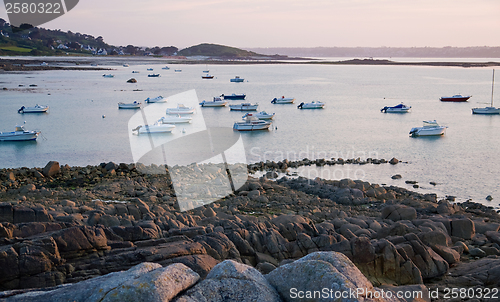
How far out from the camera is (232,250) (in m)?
8.44

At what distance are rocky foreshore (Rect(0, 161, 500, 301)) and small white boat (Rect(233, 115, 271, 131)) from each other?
24339 mm

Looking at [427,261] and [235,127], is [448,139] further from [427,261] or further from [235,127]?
[427,261]

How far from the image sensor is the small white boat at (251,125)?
40681 millimetres

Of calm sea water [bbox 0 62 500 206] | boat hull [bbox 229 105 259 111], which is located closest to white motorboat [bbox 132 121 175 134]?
calm sea water [bbox 0 62 500 206]

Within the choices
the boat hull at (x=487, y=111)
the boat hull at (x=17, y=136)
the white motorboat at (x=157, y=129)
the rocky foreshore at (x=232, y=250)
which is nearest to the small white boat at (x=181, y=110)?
the white motorboat at (x=157, y=129)

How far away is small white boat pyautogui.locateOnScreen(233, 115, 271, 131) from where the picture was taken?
40.7 m

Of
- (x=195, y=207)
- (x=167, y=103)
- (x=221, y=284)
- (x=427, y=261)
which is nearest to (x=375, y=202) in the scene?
(x=195, y=207)

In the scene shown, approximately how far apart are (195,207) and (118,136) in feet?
84.7

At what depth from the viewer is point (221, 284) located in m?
4.64

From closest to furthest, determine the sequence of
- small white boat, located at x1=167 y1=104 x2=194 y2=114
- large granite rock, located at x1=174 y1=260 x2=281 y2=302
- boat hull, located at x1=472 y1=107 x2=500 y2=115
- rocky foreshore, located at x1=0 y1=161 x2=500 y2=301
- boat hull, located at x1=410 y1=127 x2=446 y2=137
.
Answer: large granite rock, located at x1=174 y1=260 x2=281 y2=302, rocky foreshore, located at x1=0 y1=161 x2=500 y2=301, boat hull, located at x1=410 y1=127 x2=446 y2=137, small white boat, located at x1=167 y1=104 x2=194 y2=114, boat hull, located at x1=472 y1=107 x2=500 y2=115

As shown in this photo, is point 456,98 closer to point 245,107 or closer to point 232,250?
point 245,107

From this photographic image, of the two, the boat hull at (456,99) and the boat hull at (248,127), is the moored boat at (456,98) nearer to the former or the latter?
the boat hull at (456,99)

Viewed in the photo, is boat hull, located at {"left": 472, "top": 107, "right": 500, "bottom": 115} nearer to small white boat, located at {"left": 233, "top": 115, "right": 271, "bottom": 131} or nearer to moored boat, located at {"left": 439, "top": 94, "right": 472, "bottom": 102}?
moored boat, located at {"left": 439, "top": 94, "right": 472, "bottom": 102}

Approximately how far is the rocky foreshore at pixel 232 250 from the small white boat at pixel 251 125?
24.3m
